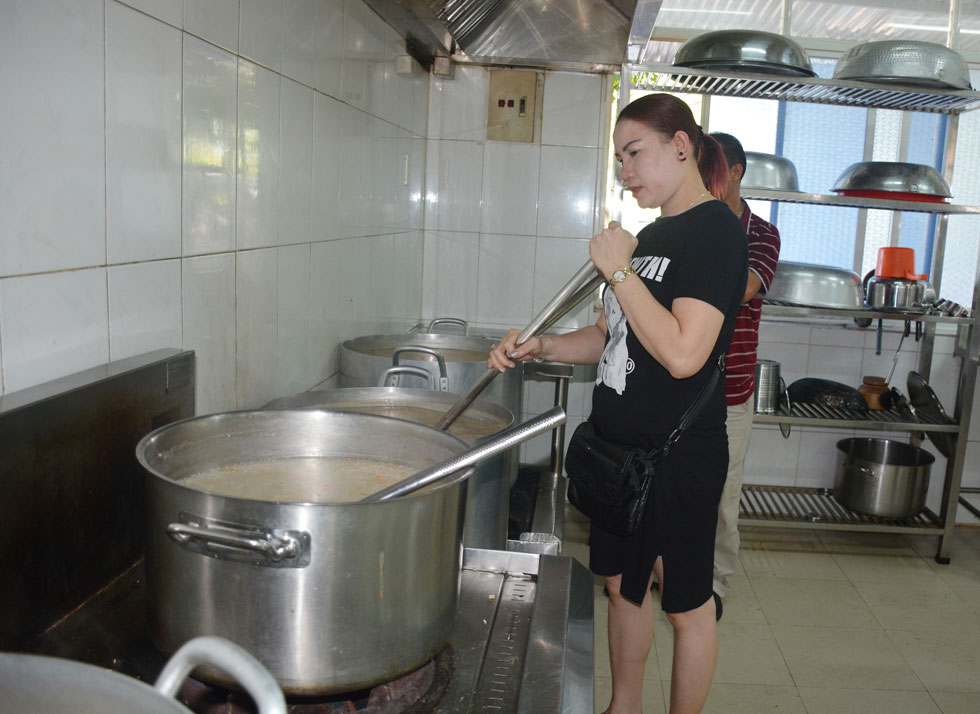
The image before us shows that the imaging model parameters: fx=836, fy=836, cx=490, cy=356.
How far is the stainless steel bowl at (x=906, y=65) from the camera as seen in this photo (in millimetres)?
2652

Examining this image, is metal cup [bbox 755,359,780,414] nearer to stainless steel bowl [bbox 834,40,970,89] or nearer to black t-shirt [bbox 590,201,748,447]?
stainless steel bowl [bbox 834,40,970,89]

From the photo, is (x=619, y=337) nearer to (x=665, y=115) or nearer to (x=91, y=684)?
(x=665, y=115)

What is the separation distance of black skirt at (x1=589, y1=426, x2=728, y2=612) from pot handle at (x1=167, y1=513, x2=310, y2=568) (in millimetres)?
922

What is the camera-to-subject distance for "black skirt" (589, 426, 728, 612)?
1472 millimetres

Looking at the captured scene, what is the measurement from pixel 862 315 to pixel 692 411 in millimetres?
1718

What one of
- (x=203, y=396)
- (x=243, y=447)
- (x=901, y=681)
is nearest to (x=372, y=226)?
(x=203, y=396)

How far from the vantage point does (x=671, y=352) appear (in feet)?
4.35

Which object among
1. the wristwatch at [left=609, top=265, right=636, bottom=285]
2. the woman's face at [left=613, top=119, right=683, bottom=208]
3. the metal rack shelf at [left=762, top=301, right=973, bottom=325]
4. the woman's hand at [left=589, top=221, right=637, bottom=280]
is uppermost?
the woman's face at [left=613, top=119, right=683, bottom=208]

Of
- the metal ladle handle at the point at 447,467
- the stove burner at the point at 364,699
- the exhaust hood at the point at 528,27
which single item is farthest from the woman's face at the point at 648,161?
the stove burner at the point at 364,699

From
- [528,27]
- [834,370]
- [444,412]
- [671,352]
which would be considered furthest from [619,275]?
[834,370]

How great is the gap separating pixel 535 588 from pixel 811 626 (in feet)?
5.93

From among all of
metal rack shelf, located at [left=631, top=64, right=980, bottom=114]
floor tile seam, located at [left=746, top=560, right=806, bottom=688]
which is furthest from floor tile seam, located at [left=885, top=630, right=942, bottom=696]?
metal rack shelf, located at [left=631, top=64, right=980, bottom=114]

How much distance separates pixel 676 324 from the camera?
132 cm

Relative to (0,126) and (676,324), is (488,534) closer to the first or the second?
(676,324)
